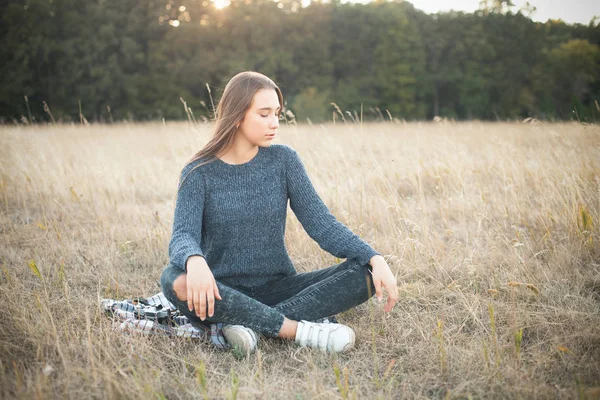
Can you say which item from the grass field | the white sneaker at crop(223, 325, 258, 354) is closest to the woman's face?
the white sneaker at crop(223, 325, 258, 354)

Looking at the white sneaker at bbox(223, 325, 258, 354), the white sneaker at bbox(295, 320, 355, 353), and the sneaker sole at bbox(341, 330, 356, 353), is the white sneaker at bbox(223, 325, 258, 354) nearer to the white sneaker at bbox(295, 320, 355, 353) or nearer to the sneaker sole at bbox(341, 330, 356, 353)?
the white sneaker at bbox(295, 320, 355, 353)

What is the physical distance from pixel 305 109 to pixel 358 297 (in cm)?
1823

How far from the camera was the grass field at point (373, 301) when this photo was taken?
1711mm

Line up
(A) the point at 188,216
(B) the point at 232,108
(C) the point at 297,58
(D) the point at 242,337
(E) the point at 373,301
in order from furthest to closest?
(C) the point at 297,58 < (E) the point at 373,301 < (B) the point at 232,108 < (A) the point at 188,216 < (D) the point at 242,337

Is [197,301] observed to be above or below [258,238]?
below

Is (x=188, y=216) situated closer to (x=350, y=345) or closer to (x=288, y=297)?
(x=288, y=297)

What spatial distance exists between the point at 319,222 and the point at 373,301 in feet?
2.13

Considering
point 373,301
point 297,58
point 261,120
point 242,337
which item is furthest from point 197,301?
point 297,58

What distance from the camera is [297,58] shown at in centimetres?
2684

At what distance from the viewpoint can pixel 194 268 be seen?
1761 mm

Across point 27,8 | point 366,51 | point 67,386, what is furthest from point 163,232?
point 366,51

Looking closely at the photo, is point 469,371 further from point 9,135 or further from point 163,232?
point 9,135

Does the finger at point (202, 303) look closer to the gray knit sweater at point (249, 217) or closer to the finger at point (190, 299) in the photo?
the finger at point (190, 299)

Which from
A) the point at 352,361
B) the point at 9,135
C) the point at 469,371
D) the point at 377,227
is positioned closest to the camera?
the point at 469,371
